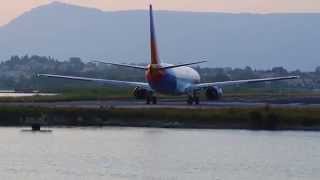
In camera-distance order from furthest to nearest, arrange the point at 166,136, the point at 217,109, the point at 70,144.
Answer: the point at 217,109 → the point at 166,136 → the point at 70,144

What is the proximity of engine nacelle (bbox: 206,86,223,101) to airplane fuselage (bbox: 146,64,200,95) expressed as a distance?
2.34 meters

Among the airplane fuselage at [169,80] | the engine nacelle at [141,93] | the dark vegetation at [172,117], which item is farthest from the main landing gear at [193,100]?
the dark vegetation at [172,117]

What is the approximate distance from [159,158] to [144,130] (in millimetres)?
18114

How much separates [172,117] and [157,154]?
1978 cm

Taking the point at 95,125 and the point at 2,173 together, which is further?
the point at 95,125

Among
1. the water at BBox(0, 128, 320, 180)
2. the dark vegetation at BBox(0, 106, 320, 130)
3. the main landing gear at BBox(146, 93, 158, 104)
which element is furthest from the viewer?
the main landing gear at BBox(146, 93, 158, 104)

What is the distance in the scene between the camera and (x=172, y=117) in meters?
87.2

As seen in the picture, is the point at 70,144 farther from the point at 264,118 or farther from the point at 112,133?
the point at 264,118

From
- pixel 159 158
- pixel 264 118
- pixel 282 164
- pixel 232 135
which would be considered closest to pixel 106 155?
pixel 159 158

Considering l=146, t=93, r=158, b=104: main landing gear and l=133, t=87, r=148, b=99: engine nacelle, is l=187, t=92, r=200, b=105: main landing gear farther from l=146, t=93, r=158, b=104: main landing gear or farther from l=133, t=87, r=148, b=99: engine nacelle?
l=133, t=87, r=148, b=99: engine nacelle

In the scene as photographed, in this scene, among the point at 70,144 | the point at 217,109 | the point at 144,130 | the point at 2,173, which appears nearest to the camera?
the point at 2,173

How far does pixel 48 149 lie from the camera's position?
6994 centimetres

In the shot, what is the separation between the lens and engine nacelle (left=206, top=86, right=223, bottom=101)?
357 feet

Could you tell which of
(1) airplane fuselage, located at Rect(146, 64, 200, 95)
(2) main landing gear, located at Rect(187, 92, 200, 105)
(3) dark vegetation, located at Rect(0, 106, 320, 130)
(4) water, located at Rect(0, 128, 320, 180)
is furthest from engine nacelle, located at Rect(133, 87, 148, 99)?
(4) water, located at Rect(0, 128, 320, 180)
